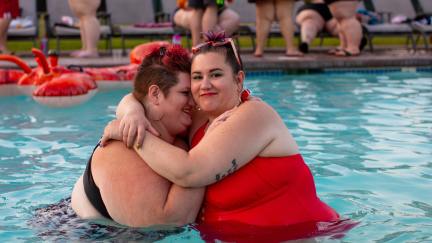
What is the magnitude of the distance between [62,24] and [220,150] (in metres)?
10.1

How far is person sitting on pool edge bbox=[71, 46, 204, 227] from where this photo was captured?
309 centimetres

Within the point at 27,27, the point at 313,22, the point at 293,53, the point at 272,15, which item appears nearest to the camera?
the point at 272,15

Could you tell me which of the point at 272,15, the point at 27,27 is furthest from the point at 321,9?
the point at 27,27

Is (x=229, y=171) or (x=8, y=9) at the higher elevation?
(x=8, y=9)

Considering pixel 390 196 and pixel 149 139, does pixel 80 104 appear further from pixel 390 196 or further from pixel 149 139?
pixel 149 139

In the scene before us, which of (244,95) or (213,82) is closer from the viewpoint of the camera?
(213,82)

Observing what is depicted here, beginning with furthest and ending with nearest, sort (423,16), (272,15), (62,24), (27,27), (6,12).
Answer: (423,16), (27,27), (62,24), (272,15), (6,12)

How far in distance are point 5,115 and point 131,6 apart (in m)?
7.10

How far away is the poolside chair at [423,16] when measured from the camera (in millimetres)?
12828

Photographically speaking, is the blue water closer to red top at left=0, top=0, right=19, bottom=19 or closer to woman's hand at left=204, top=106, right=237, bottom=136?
woman's hand at left=204, top=106, right=237, bottom=136

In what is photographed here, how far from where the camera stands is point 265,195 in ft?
10.2

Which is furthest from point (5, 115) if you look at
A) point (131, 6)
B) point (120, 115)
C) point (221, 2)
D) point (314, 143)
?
point (131, 6)

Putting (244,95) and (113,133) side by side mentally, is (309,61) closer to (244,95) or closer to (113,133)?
(244,95)

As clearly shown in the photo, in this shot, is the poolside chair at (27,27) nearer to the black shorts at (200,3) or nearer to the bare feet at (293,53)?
the black shorts at (200,3)
